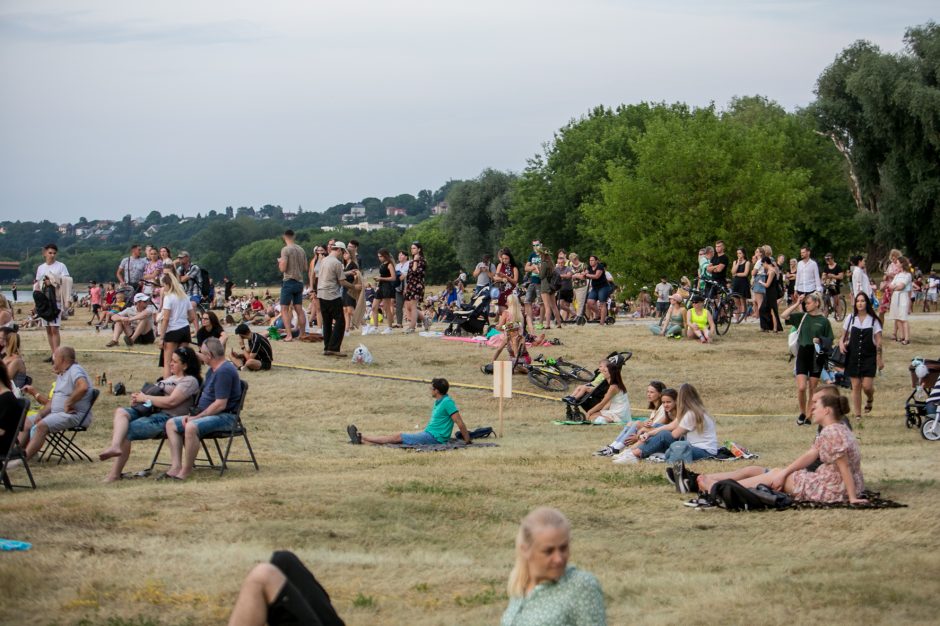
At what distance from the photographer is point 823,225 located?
65.1 meters

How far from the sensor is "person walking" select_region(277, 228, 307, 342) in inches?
932

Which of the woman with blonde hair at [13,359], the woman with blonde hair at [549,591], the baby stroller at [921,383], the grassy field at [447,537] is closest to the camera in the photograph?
the woman with blonde hair at [549,591]

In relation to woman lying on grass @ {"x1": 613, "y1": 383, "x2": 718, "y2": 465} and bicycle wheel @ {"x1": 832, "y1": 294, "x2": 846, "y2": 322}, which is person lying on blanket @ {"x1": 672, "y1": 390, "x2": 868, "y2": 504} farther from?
bicycle wheel @ {"x1": 832, "y1": 294, "x2": 846, "y2": 322}

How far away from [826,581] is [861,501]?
101 inches

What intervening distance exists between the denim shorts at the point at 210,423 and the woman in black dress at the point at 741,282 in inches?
679

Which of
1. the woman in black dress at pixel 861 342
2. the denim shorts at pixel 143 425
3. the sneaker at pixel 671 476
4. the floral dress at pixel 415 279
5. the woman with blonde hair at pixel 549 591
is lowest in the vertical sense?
the sneaker at pixel 671 476

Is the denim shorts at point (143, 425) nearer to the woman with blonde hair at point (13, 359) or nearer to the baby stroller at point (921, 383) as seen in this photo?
the woman with blonde hair at point (13, 359)

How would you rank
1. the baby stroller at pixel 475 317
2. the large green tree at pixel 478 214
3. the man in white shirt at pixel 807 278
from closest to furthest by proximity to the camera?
the man in white shirt at pixel 807 278, the baby stroller at pixel 475 317, the large green tree at pixel 478 214

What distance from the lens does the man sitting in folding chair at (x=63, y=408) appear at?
42.7 ft

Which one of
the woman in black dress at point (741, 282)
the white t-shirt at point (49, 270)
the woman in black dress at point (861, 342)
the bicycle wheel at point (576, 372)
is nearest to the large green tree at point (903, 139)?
the woman in black dress at point (741, 282)

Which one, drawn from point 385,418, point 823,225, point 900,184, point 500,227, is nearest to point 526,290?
point 385,418

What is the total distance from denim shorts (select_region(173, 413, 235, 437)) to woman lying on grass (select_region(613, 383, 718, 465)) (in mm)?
4452

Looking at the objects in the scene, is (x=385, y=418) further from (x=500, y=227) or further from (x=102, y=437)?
(x=500, y=227)

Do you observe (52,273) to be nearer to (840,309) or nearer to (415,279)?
(415,279)
